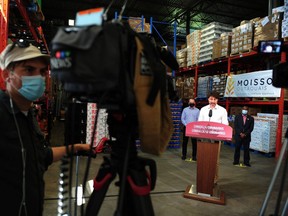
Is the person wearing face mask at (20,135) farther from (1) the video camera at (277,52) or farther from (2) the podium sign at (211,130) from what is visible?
(2) the podium sign at (211,130)

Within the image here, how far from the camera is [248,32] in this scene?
7559 millimetres

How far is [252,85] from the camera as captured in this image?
7805mm

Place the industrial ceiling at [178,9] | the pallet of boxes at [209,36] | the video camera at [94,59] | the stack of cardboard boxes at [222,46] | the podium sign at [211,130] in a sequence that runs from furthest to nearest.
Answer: the industrial ceiling at [178,9] < the pallet of boxes at [209,36] < the stack of cardboard boxes at [222,46] < the podium sign at [211,130] < the video camera at [94,59]

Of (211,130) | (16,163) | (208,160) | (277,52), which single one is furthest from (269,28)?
(16,163)

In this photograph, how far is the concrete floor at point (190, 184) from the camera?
3.47 m

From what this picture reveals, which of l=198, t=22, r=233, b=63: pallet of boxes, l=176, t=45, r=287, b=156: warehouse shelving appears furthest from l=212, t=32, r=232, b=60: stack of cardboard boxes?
l=198, t=22, r=233, b=63: pallet of boxes

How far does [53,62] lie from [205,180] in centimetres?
338

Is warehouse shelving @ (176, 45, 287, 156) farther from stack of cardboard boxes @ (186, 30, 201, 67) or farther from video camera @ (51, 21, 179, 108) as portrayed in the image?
video camera @ (51, 21, 179, 108)

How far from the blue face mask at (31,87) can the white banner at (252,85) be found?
679cm

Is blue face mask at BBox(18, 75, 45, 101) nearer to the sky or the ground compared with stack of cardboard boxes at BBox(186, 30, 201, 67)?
nearer to the ground

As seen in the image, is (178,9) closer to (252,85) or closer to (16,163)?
(252,85)

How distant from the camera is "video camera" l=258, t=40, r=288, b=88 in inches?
54.4

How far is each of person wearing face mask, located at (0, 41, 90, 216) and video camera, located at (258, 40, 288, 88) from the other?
1163mm

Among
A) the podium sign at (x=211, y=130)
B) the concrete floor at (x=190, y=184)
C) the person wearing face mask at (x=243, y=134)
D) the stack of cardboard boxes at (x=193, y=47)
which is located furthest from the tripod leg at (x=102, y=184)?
the stack of cardboard boxes at (x=193, y=47)
